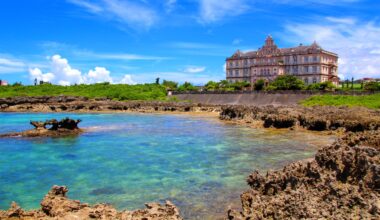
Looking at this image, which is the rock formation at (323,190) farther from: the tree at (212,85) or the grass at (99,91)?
the tree at (212,85)

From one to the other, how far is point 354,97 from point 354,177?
57.5m

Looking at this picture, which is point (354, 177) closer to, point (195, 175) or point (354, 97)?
point (195, 175)

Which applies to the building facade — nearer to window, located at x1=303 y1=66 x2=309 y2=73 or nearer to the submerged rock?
window, located at x1=303 y1=66 x2=309 y2=73

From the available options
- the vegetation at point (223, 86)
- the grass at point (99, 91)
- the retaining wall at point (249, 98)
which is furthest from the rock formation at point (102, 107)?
the vegetation at point (223, 86)

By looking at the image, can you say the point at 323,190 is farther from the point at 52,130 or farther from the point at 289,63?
the point at 289,63

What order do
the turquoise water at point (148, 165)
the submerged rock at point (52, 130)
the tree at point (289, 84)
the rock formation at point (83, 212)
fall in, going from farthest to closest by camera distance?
the tree at point (289, 84), the submerged rock at point (52, 130), the turquoise water at point (148, 165), the rock formation at point (83, 212)

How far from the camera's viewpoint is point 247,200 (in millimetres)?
8102

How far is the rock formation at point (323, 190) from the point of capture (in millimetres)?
6496

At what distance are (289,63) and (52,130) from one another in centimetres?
9721

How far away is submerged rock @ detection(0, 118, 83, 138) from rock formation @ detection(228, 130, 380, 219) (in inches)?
864

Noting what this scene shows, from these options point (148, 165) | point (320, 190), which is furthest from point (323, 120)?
point (320, 190)

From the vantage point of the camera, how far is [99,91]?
95938 millimetres

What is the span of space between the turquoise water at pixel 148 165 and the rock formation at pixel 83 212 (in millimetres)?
2655

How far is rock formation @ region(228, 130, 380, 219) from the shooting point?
21.3 ft
